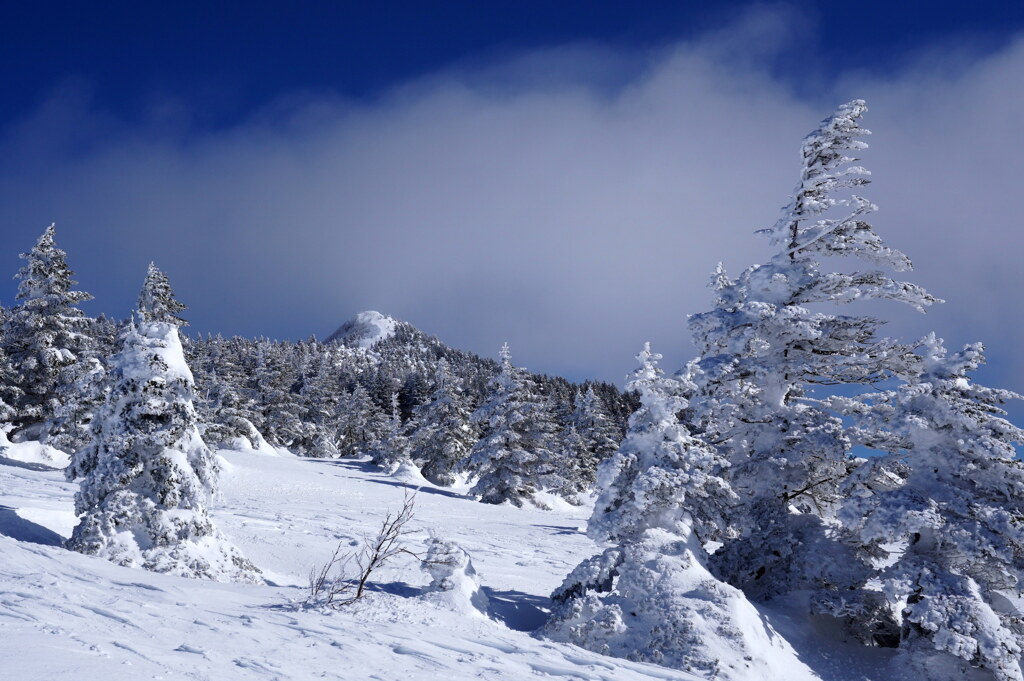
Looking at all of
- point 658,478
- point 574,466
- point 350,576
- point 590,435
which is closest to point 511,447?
point 574,466

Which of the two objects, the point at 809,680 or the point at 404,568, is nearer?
the point at 809,680

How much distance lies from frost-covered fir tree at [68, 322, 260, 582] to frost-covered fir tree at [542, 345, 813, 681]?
7.55m

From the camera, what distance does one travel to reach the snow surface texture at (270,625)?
6656 millimetres

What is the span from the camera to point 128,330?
1490 cm

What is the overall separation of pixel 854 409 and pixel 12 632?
16208mm

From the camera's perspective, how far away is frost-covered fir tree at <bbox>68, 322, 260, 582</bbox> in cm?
1288

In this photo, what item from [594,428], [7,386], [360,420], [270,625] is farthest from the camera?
[360,420]

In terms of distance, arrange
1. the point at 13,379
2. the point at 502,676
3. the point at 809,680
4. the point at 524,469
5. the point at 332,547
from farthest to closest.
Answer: the point at 524,469 < the point at 13,379 < the point at 332,547 < the point at 809,680 < the point at 502,676

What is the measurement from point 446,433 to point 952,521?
35.2m

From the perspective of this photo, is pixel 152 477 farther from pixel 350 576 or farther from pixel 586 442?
pixel 586 442

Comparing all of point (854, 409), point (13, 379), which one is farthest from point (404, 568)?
point (13, 379)

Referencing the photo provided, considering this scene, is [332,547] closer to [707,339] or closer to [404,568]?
[404,568]

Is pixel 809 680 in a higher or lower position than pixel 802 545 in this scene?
lower

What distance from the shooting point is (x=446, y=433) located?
147ft
